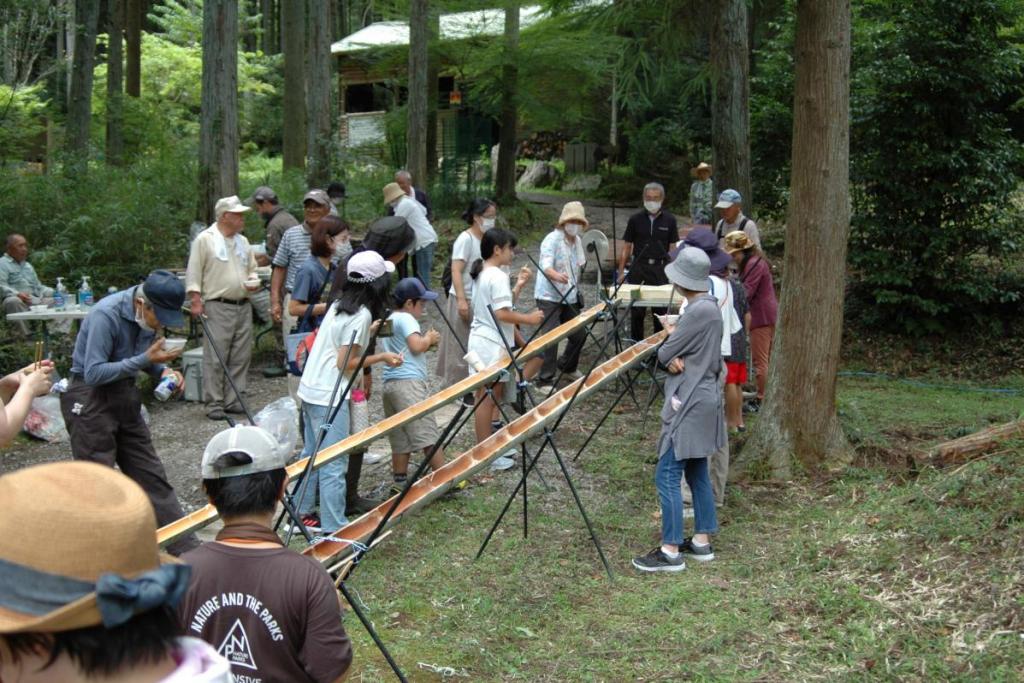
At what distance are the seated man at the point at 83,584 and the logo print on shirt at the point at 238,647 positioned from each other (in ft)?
4.17

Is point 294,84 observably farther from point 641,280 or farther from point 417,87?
point 641,280

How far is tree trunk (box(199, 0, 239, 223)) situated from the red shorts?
6919mm

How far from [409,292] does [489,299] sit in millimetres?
804

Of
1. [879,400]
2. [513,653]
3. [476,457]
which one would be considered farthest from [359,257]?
[879,400]

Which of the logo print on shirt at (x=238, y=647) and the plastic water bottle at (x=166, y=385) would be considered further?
the plastic water bottle at (x=166, y=385)

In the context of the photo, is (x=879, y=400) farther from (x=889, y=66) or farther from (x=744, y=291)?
(x=889, y=66)

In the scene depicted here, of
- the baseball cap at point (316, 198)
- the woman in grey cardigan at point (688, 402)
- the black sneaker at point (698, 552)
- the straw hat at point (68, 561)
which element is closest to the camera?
the straw hat at point (68, 561)

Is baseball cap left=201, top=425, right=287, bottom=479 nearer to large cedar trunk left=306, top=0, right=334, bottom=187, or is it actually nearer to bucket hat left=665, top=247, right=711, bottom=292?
bucket hat left=665, top=247, right=711, bottom=292

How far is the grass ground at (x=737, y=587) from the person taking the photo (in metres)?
5.01

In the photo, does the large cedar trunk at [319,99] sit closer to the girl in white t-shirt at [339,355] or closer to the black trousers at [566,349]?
the black trousers at [566,349]

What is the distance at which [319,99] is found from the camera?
17.7 metres

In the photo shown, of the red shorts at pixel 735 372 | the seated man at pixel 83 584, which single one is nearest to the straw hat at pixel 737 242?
the red shorts at pixel 735 372

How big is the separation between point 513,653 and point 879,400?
23.2 feet

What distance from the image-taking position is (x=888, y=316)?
1398cm
